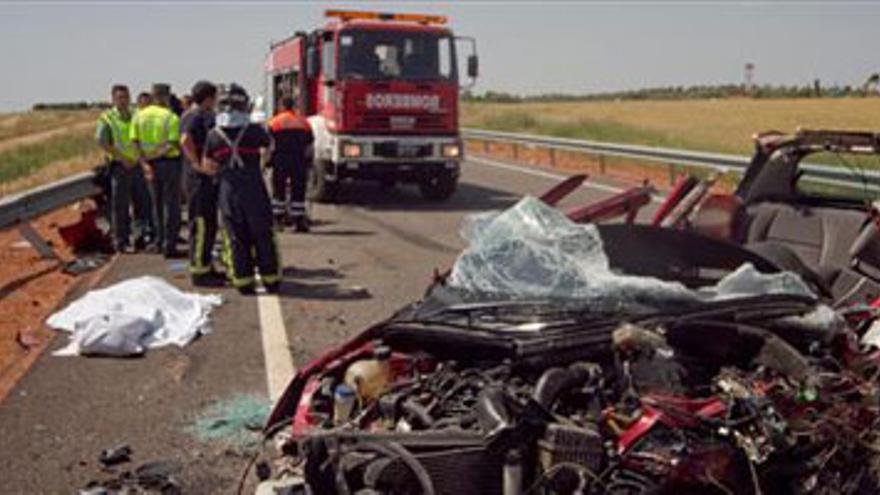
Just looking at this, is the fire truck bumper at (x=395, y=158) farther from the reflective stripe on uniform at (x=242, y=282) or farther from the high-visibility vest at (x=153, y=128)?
the reflective stripe on uniform at (x=242, y=282)

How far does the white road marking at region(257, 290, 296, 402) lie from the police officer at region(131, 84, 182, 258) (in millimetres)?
2738

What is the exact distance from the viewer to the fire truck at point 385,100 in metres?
16.2

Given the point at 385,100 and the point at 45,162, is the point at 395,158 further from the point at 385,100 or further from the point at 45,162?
the point at 45,162

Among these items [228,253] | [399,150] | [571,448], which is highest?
[399,150]

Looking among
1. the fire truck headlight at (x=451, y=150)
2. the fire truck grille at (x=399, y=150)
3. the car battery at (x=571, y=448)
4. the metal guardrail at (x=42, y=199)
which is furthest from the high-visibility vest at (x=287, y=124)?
the car battery at (x=571, y=448)

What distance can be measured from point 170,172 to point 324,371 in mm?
7818

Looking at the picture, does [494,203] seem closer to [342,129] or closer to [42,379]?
[342,129]

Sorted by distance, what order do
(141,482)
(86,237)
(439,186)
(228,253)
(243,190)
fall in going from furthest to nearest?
1. (439,186)
2. (86,237)
3. (228,253)
4. (243,190)
5. (141,482)

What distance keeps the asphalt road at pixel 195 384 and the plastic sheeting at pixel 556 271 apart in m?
1.48

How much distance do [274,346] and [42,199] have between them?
17.1ft

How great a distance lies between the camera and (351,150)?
53.2ft

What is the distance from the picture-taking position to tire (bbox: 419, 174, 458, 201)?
1708 centimetres

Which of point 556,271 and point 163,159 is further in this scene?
point 163,159

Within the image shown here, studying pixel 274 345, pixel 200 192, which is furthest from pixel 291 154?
pixel 274 345
